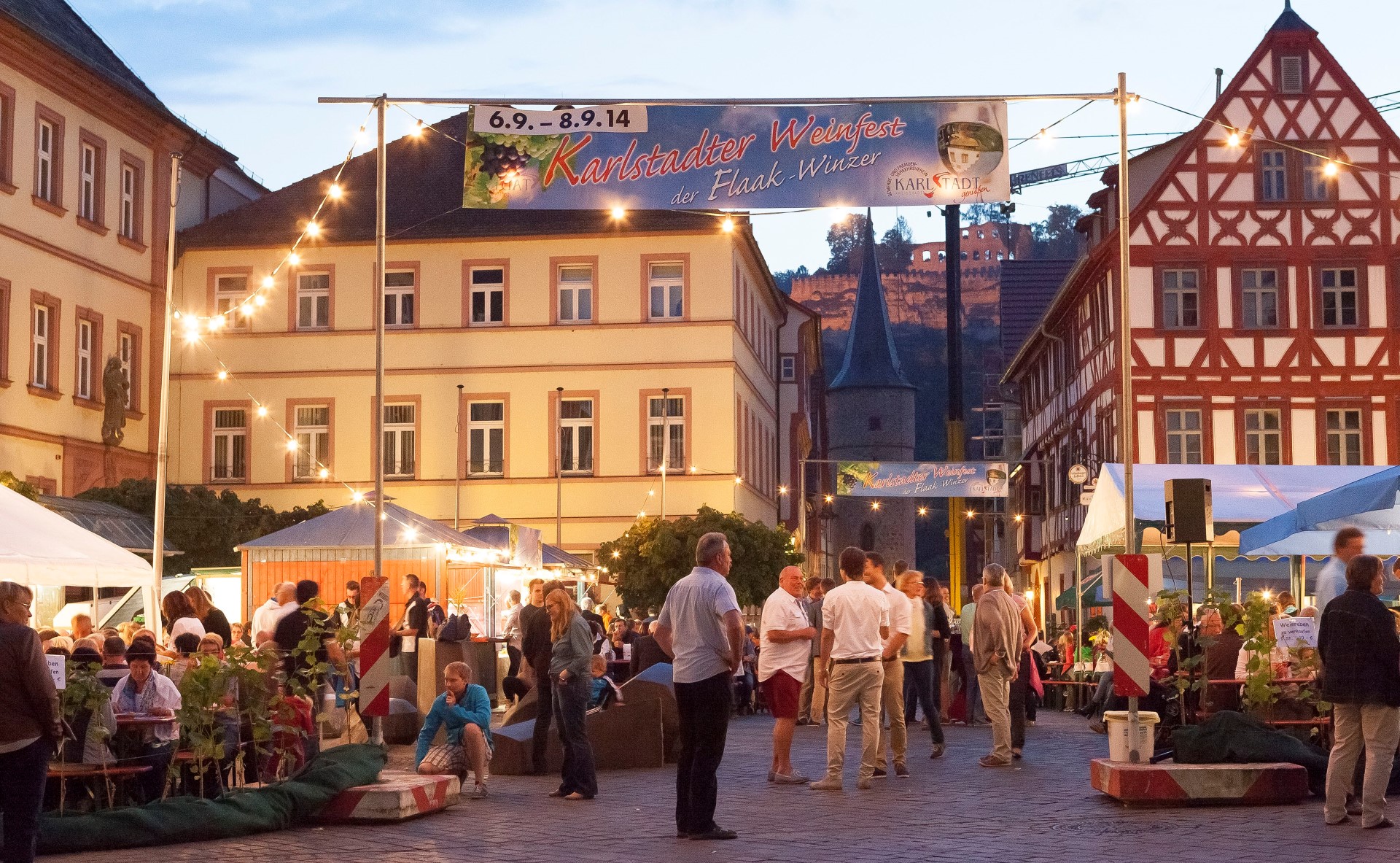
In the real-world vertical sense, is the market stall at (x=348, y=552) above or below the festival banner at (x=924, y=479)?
below

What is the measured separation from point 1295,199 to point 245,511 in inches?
939

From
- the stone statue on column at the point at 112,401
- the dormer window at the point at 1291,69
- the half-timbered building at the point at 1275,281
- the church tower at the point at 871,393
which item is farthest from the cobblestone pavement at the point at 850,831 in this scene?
the church tower at the point at 871,393

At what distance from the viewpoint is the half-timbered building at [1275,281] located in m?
43.2

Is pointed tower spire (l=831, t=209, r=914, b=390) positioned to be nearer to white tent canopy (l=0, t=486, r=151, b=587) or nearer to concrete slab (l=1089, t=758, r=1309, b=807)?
white tent canopy (l=0, t=486, r=151, b=587)

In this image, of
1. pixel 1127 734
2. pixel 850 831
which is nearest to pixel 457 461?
pixel 1127 734

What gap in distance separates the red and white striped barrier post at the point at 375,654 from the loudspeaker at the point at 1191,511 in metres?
6.24

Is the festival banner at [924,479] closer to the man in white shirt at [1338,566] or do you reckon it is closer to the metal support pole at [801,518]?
the metal support pole at [801,518]

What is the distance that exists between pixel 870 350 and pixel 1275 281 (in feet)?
230

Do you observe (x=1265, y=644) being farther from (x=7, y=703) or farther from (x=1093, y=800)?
(x=7, y=703)

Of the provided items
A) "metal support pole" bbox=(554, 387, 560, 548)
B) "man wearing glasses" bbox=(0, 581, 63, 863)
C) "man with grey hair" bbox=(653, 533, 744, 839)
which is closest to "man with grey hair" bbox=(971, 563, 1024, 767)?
"man with grey hair" bbox=(653, 533, 744, 839)

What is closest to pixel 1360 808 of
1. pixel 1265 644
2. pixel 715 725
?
pixel 1265 644

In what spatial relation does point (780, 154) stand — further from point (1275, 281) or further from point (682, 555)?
point (1275, 281)

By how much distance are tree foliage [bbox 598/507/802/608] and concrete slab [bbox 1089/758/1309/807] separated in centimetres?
2616

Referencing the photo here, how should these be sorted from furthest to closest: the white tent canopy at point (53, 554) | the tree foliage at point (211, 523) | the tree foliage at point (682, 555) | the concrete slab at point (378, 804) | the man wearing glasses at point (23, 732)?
1. the tree foliage at point (682, 555)
2. the tree foliage at point (211, 523)
3. the white tent canopy at point (53, 554)
4. the concrete slab at point (378, 804)
5. the man wearing glasses at point (23, 732)
